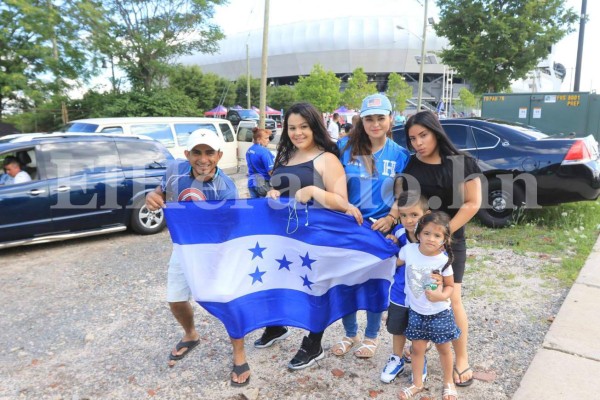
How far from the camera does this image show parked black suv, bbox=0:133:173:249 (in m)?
6.04

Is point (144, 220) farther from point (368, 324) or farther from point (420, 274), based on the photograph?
point (420, 274)

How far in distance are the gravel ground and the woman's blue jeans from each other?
0.57 ft

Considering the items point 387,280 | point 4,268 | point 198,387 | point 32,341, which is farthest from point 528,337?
point 4,268

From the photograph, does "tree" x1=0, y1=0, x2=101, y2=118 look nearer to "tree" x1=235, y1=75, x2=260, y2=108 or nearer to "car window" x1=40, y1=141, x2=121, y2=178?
"car window" x1=40, y1=141, x2=121, y2=178

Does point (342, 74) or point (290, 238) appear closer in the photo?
point (290, 238)

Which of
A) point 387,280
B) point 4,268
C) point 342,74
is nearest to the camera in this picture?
point 387,280

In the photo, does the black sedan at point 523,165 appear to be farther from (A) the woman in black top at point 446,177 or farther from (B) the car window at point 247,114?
(B) the car window at point 247,114

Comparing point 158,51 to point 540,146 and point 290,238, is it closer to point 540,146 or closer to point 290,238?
point 540,146

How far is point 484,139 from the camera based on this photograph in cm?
693

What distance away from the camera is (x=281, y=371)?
3268mm

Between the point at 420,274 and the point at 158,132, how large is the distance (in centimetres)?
904

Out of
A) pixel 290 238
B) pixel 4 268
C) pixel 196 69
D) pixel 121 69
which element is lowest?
pixel 4 268

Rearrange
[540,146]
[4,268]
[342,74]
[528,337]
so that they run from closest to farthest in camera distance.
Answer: [528,337], [4,268], [540,146], [342,74]

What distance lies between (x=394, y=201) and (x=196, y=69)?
46879 mm
